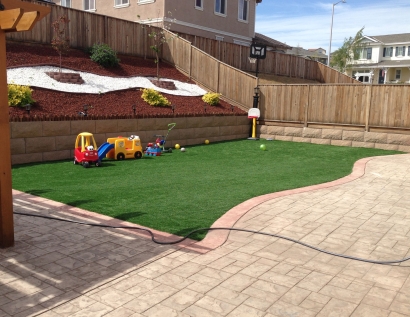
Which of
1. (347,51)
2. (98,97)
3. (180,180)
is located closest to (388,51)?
(347,51)

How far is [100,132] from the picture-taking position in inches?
452

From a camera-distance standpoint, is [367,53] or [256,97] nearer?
[256,97]

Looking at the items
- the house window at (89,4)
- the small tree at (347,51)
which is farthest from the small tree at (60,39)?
the small tree at (347,51)

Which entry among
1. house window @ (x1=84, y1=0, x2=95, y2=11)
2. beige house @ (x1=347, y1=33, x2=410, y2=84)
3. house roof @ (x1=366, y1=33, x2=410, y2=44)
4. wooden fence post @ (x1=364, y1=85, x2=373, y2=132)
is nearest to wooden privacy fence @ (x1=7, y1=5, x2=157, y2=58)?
house window @ (x1=84, y1=0, x2=95, y2=11)

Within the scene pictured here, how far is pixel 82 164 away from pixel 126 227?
16.3 ft

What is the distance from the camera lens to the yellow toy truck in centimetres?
1090

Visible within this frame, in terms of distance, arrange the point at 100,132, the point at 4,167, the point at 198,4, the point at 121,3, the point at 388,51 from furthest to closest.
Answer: the point at 388,51 → the point at 198,4 → the point at 121,3 → the point at 100,132 → the point at 4,167

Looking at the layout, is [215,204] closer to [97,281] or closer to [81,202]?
[81,202]

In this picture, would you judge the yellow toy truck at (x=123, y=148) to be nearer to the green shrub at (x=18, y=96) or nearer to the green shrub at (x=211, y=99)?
the green shrub at (x=18, y=96)

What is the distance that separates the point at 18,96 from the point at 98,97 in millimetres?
3273

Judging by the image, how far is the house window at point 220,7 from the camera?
27.0 m

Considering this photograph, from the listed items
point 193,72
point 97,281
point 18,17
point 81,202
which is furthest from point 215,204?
point 193,72

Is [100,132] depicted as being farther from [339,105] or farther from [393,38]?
[393,38]

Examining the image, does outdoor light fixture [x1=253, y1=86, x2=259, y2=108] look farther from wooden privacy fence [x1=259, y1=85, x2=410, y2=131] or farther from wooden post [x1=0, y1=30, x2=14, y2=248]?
wooden post [x1=0, y1=30, x2=14, y2=248]
